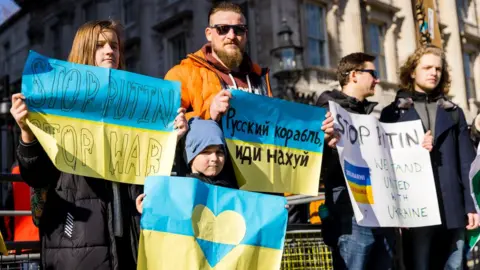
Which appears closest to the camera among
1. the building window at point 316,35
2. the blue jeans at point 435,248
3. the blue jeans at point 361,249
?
the blue jeans at point 361,249

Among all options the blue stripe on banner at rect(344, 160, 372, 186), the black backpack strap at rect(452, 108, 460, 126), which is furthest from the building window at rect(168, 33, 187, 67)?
the blue stripe on banner at rect(344, 160, 372, 186)

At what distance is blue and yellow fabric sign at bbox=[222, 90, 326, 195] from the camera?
11.8 ft

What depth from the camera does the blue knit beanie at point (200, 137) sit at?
10.8 ft

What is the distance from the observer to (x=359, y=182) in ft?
12.9

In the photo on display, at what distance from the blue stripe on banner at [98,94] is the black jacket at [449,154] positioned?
185cm

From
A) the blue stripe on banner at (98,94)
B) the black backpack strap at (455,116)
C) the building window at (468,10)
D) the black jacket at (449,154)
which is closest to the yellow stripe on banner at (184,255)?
the blue stripe on banner at (98,94)

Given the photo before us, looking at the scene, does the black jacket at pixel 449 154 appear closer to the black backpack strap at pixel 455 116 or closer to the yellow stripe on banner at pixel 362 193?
the black backpack strap at pixel 455 116

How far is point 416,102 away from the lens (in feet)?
14.8

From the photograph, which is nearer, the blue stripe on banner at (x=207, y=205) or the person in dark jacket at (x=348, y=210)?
the blue stripe on banner at (x=207, y=205)

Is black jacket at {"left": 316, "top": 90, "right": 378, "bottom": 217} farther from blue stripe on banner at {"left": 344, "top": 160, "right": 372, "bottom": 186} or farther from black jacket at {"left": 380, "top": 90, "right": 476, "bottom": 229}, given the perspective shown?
black jacket at {"left": 380, "top": 90, "right": 476, "bottom": 229}

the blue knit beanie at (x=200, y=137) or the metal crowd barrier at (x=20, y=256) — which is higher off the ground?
the blue knit beanie at (x=200, y=137)

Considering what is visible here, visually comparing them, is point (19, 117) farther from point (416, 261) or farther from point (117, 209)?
point (416, 261)

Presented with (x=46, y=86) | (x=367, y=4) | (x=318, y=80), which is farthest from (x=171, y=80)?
(x=367, y=4)

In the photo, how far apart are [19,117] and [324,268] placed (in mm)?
3044
